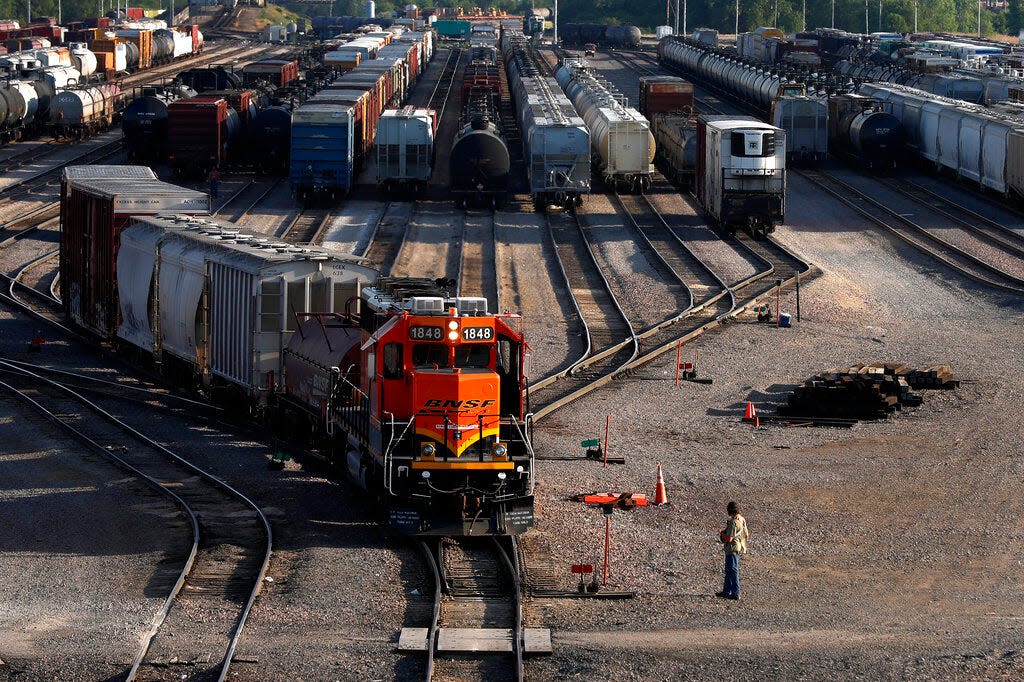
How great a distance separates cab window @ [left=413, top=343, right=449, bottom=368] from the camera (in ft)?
66.9

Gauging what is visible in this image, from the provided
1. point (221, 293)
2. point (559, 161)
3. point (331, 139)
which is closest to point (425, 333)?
point (221, 293)

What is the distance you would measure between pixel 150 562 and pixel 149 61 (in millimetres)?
111413

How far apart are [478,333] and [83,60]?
86.1 meters

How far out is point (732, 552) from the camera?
1866cm

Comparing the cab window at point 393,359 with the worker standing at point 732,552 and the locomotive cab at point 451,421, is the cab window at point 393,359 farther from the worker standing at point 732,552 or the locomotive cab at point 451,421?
the worker standing at point 732,552

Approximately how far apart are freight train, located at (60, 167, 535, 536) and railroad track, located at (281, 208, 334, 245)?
425 inches

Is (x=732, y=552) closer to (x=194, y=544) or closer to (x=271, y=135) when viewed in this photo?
(x=194, y=544)

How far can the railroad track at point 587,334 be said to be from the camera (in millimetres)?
30453

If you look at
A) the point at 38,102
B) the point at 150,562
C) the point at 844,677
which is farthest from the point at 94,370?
the point at 38,102

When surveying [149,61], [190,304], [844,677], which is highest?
[149,61]

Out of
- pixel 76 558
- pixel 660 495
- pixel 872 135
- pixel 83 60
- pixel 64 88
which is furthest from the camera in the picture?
pixel 83 60

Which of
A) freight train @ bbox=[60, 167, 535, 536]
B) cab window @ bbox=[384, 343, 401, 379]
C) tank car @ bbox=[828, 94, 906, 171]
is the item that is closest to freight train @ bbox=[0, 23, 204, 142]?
tank car @ bbox=[828, 94, 906, 171]

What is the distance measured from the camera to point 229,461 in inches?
997

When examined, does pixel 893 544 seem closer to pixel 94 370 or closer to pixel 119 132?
pixel 94 370
